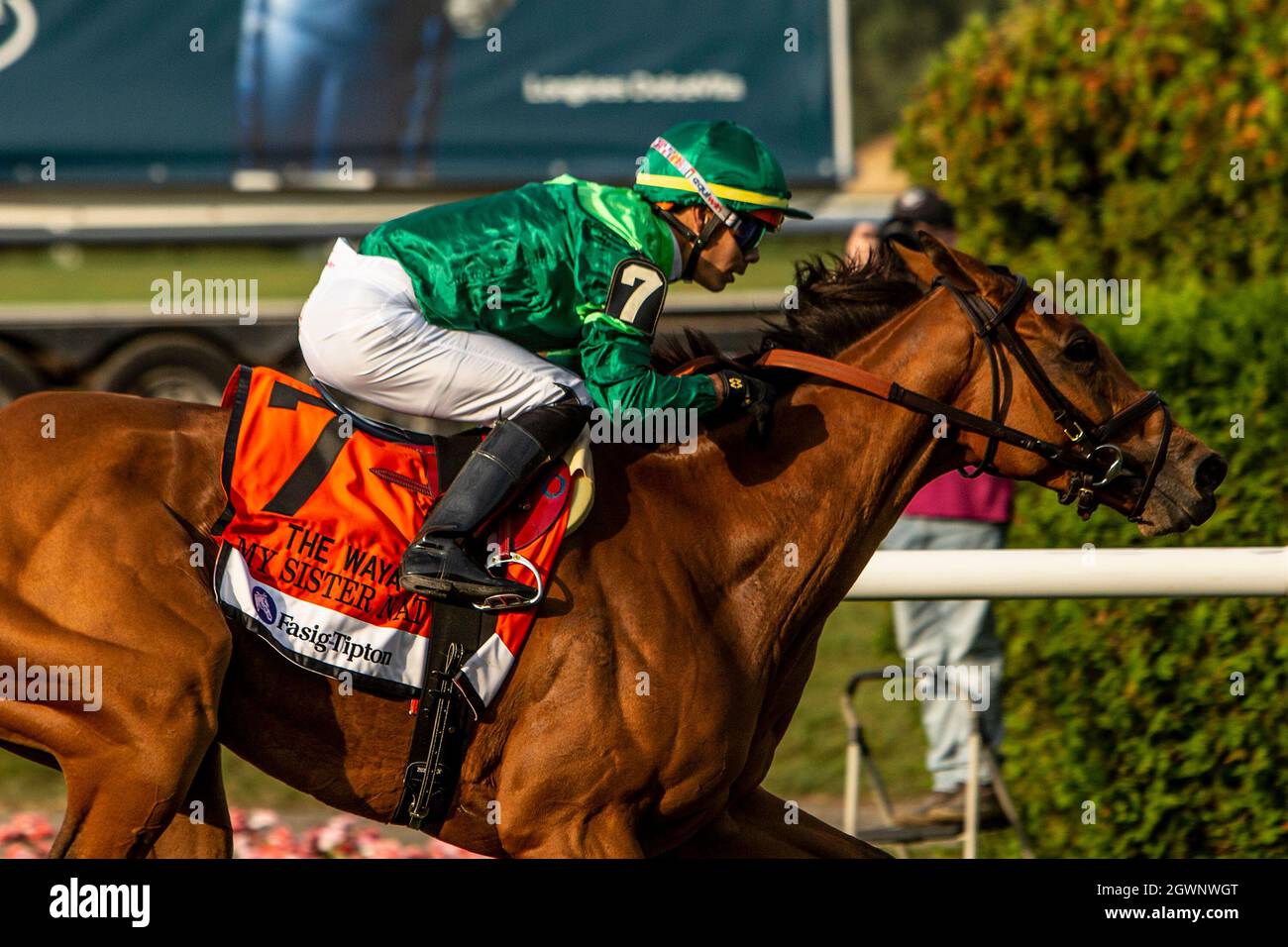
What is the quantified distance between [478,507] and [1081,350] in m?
1.41

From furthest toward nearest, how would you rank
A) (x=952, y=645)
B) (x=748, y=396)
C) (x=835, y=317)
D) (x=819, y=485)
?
(x=952, y=645), (x=835, y=317), (x=819, y=485), (x=748, y=396)

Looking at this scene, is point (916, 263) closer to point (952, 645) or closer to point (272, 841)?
point (952, 645)

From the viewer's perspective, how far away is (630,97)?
37.3 feet

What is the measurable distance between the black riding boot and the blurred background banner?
25.4ft

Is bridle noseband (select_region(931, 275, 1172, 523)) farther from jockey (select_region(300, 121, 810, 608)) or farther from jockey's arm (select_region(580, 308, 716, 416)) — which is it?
jockey's arm (select_region(580, 308, 716, 416))

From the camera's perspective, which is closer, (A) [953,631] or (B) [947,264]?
(B) [947,264]

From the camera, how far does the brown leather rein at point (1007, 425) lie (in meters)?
3.55

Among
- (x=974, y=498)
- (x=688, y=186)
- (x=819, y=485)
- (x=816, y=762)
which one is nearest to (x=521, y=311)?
(x=688, y=186)

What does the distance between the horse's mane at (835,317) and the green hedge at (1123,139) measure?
353cm

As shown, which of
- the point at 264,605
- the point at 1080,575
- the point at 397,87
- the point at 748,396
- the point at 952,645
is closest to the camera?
the point at 264,605

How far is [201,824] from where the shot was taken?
3316 millimetres

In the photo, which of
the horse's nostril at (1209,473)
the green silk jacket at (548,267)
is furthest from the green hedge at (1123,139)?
the green silk jacket at (548,267)
